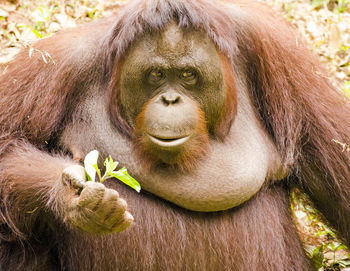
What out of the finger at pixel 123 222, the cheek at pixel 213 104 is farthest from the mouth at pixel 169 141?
the finger at pixel 123 222

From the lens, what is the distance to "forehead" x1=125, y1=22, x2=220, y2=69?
3.35 meters

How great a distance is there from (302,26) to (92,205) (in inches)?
166

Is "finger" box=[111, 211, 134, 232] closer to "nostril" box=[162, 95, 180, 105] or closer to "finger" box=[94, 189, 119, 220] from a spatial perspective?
"finger" box=[94, 189, 119, 220]

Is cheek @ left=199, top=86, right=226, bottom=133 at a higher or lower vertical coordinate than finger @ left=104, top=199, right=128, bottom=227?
higher

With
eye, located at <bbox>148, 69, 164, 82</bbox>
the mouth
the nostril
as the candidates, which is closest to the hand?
the mouth

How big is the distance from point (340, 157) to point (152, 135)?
1.32 meters

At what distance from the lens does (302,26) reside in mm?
6395

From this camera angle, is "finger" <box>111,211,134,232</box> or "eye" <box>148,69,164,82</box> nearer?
"finger" <box>111,211,134,232</box>

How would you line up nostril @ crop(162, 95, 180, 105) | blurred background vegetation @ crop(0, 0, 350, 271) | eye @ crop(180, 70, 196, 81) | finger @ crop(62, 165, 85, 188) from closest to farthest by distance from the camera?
finger @ crop(62, 165, 85, 188) → nostril @ crop(162, 95, 180, 105) → eye @ crop(180, 70, 196, 81) → blurred background vegetation @ crop(0, 0, 350, 271)

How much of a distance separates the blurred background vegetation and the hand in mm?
2184

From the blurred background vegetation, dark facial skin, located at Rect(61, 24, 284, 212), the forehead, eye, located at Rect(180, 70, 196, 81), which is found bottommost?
the blurred background vegetation

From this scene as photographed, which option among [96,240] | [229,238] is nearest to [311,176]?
[229,238]

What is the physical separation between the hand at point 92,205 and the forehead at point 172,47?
2.51ft

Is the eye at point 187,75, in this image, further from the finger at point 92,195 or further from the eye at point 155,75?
the finger at point 92,195
